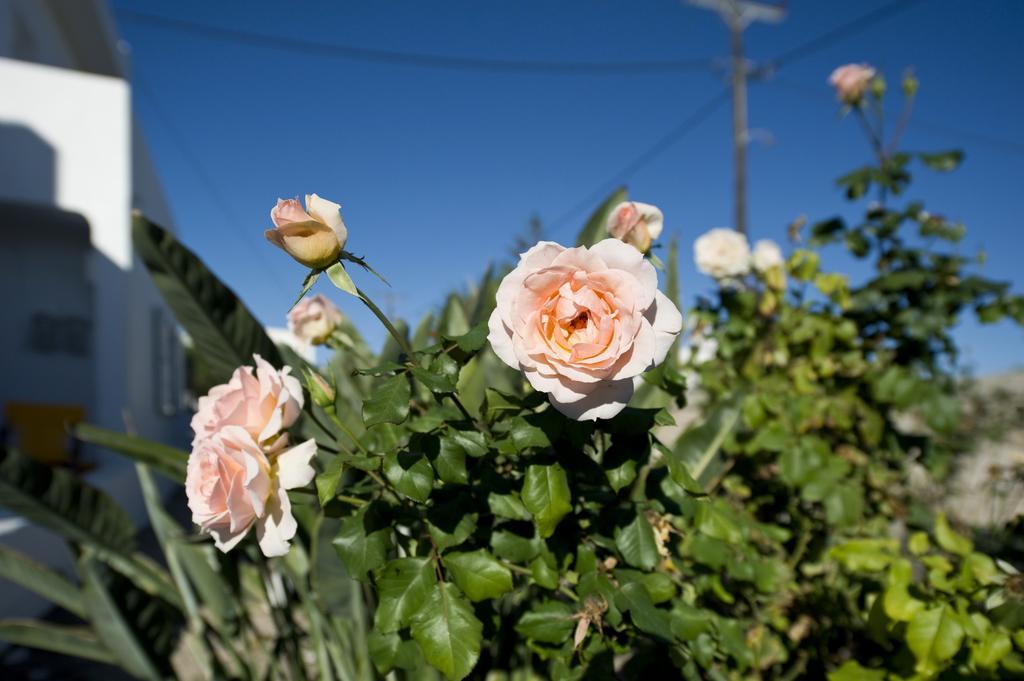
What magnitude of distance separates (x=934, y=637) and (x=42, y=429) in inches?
250

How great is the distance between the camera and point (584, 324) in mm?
568

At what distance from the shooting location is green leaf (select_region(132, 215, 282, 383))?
1.04m

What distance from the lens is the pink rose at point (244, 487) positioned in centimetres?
57

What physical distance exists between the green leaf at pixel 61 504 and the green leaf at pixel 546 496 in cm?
112

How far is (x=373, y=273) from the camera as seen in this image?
24.0 inches

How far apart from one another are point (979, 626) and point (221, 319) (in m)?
1.25

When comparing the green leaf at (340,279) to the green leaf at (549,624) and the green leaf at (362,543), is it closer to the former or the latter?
the green leaf at (362,543)

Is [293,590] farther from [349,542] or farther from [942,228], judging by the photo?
[942,228]

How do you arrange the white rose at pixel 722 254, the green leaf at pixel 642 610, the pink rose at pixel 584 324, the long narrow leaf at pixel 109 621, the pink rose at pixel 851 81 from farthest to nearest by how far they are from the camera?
the pink rose at pixel 851 81 → the white rose at pixel 722 254 → the long narrow leaf at pixel 109 621 → the green leaf at pixel 642 610 → the pink rose at pixel 584 324

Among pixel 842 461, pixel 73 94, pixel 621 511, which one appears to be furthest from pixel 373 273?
pixel 73 94

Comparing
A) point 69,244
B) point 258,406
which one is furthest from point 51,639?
point 69,244

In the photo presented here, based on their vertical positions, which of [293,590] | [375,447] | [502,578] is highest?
A: [375,447]

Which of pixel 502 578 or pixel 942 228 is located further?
pixel 942 228

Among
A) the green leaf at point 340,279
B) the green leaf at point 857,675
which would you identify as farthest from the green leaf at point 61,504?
the green leaf at point 857,675
